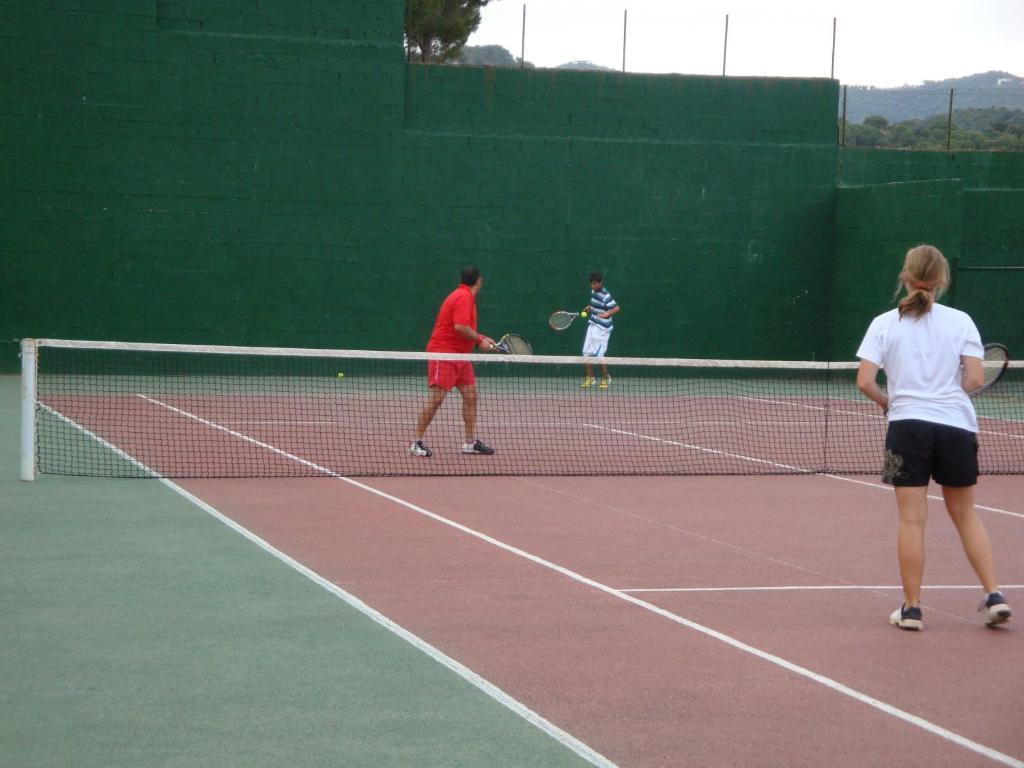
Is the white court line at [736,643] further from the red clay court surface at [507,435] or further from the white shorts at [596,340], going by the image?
the white shorts at [596,340]

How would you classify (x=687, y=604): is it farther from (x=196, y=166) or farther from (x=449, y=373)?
(x=196, y=166)

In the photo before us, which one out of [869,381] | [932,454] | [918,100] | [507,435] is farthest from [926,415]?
[918,100]

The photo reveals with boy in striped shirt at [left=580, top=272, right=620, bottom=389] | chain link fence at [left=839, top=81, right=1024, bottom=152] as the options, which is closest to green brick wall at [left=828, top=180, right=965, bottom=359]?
chain link fence at [left=839, top=81, right=1024, bottom=152]

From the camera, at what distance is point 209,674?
4.77 metres

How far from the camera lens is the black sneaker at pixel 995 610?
5.66 meters

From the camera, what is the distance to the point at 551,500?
30.0 feet

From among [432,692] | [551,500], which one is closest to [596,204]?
[551,500]

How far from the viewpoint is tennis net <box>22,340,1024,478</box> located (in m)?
10.6

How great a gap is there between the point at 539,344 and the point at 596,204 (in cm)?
233

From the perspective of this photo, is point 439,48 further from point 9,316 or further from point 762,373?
point 9,316

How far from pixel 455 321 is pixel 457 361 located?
0.35m

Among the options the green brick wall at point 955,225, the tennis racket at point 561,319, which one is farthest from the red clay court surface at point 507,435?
the green brick wall at point 955,225

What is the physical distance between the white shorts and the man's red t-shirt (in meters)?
7.85

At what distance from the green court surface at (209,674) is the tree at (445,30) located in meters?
25.0
